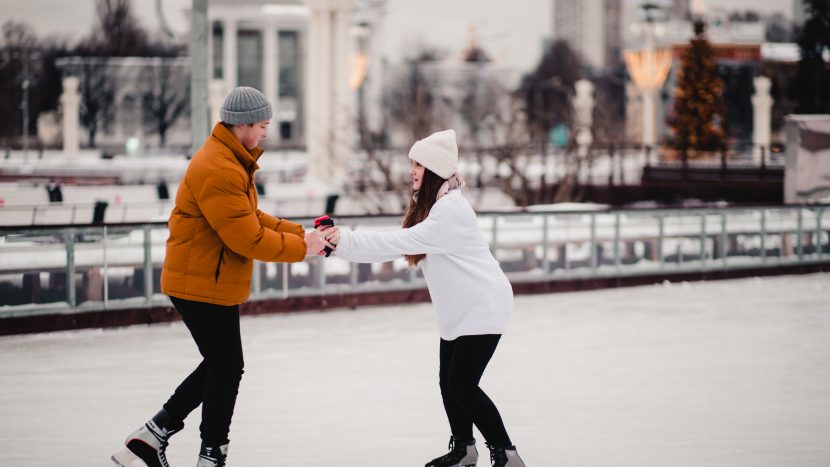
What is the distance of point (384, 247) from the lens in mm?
4824

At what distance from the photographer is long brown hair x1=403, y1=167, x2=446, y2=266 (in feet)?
16.1

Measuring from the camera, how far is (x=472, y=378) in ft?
15.8

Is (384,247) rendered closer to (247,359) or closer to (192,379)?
(192,379)

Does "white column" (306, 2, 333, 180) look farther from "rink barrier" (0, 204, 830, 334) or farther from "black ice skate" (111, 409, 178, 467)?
"black ice skate" (111, 409, 178, 467)

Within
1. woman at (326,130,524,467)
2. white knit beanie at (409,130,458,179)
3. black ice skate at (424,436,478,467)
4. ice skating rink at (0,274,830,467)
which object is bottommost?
ice skating rink at (0,274,830,467)

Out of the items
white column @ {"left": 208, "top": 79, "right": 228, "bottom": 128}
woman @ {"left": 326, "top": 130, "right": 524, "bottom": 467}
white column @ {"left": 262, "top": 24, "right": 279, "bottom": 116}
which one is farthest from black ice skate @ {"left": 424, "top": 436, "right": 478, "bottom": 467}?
white column @ {"left": 262, "top": 24, "right": 279, "bottom": 116}

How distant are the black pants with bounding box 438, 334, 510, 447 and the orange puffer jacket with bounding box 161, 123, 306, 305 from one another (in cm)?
77

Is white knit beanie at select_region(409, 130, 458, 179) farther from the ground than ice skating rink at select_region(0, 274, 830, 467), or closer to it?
farther from the ground

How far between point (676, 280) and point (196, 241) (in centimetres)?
1050

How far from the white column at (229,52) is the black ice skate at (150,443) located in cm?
8837

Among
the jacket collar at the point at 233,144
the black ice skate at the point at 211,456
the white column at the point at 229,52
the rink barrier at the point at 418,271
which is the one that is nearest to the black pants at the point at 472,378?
the black ice skate at the point at 211,456

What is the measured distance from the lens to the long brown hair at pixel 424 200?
4.92 metres

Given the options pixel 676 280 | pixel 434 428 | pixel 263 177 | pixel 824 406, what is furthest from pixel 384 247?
pixel 263 177

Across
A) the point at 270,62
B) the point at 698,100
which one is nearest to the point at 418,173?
the point at 698,100
